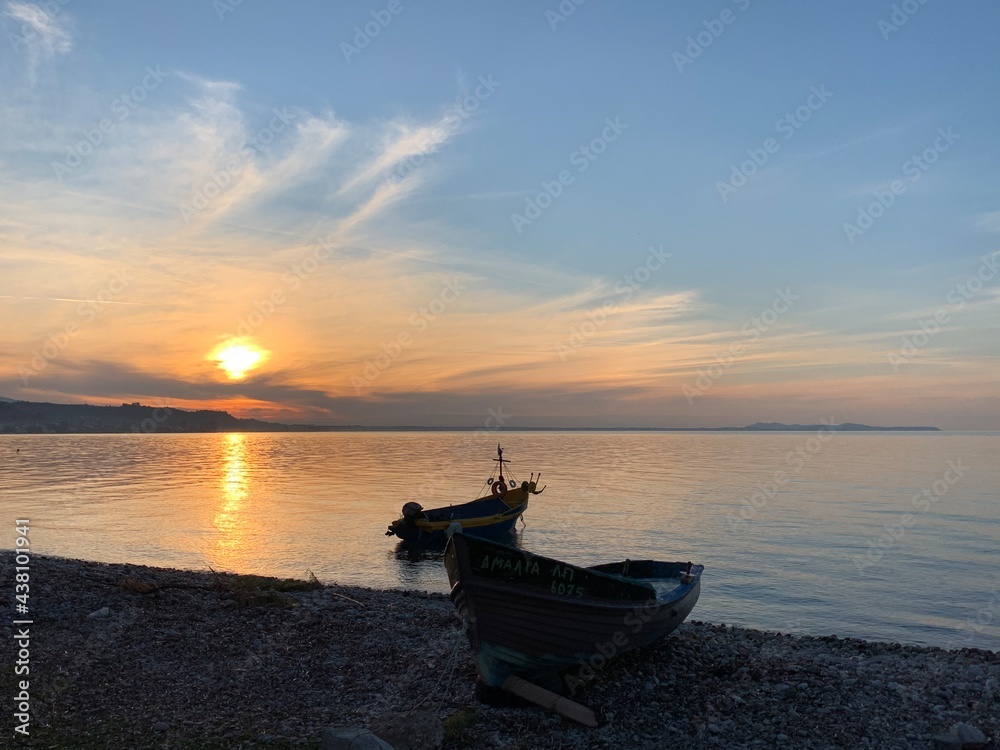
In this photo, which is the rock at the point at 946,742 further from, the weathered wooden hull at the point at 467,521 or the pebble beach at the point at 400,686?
the weathered wooden hull at the point at 467,521

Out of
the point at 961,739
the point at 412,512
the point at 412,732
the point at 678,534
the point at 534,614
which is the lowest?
the point at 678,534

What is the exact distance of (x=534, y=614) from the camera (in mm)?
12492

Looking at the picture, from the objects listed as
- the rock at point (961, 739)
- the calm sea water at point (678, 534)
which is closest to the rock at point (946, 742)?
the rock at point (961, 739)

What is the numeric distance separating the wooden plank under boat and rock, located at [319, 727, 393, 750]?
3169mm

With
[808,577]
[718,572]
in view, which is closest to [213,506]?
[718,572]

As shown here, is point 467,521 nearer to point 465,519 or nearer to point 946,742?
point 465,519

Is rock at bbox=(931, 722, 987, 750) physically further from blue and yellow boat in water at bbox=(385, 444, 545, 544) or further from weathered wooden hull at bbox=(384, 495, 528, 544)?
weathered wooden hull at bbox=(384, 495, 528, 544)

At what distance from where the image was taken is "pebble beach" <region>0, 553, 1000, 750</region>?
10.9m

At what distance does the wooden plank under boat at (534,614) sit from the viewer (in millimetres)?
12312

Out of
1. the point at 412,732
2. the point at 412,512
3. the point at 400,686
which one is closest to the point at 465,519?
the point at 412,512

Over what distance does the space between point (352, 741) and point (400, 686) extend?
3733 millimetres

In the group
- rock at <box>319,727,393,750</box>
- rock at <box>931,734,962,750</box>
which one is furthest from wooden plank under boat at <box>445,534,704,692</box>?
rock at <box>931,734,962,750</box>

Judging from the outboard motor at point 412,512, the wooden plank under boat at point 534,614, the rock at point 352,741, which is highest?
the wooden plank under boat at point 534,614

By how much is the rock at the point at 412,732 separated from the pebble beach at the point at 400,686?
0.06 metres
